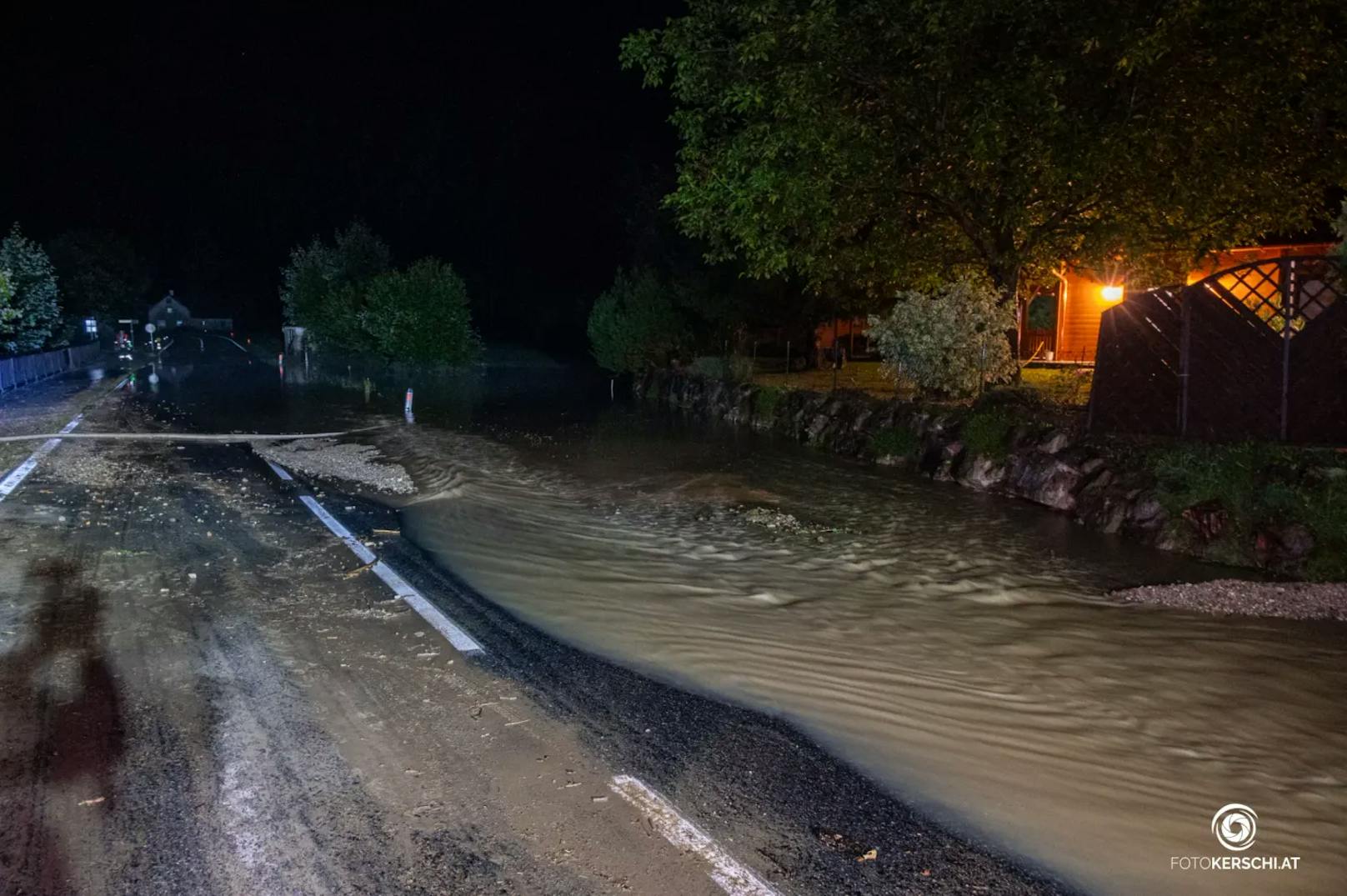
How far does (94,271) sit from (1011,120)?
338 ft

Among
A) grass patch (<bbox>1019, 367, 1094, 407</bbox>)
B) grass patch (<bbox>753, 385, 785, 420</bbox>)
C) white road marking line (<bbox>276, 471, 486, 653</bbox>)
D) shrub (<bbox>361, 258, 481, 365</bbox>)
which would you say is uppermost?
shrub (<bbox>361, 258, 481, 365</bbox>)

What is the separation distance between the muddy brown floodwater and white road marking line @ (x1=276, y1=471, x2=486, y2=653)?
0.67 meters

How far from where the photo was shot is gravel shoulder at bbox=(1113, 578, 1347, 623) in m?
8.31

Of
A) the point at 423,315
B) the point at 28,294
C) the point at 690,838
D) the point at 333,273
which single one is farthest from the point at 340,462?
the point at 333,273

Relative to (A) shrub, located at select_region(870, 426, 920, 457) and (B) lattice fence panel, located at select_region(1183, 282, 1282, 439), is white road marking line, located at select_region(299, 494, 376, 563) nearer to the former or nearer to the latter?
(A) shrub, located at select_region(870, 426, 920, 457)

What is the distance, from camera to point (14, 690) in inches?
231

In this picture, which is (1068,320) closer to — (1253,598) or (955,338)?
(955,338)

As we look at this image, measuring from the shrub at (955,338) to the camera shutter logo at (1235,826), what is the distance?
1395cm

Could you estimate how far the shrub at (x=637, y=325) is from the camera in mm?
36250

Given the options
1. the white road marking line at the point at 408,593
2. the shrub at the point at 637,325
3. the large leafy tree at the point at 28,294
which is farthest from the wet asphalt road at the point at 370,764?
the large leafy tree at the point at 28,294

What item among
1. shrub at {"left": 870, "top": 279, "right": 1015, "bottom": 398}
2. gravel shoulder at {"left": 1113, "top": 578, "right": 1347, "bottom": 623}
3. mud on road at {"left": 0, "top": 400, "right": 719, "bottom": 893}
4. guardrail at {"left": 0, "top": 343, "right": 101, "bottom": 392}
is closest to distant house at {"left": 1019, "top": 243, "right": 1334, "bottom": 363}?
shrub at {"left": 870, "top": 279, "right": 1015, "bottom": 398}

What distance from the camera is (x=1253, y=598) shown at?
8.62 meters

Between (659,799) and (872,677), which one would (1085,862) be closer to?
(659,799)

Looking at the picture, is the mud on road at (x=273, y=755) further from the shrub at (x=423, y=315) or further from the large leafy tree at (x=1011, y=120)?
the shrub at (x=423, y=315)
